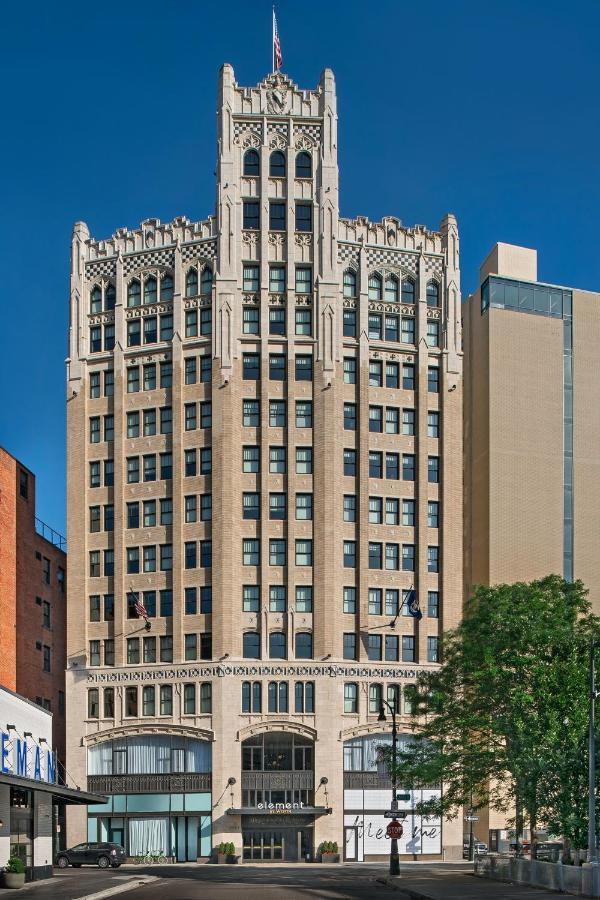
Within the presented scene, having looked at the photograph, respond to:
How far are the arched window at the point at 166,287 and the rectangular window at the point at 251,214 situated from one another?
6.81 metres

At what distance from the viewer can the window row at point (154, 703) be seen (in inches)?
3652

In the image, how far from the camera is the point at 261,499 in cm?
9531

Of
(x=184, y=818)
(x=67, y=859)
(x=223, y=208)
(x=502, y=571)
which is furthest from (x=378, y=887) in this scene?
(x=223, y=208)

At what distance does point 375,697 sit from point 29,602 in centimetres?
2570

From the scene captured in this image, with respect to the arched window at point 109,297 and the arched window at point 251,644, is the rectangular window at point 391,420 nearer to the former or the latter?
the arched window at point 251,644

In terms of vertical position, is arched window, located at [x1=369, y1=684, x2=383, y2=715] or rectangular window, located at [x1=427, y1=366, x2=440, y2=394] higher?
rectangular window, located at [x1=427, y1=366, x2=440, y2=394]

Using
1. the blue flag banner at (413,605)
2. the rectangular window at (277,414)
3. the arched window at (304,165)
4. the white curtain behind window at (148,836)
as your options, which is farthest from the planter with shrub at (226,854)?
the arched window at (304,165)

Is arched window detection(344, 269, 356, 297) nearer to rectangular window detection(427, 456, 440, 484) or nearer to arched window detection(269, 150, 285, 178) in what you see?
arched window detection(269, 150, 285, 178)

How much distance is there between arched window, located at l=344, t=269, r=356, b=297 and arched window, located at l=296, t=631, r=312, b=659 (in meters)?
25.2

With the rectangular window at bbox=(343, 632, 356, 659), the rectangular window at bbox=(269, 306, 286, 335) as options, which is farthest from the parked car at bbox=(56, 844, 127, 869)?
the rectangular window at bbox=(269, 306, 286, 335)

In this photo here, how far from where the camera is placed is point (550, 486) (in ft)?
345

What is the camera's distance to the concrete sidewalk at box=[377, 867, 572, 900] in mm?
48656

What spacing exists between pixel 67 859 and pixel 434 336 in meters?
45.8

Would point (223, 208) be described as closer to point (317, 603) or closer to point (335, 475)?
point (335, 475)
